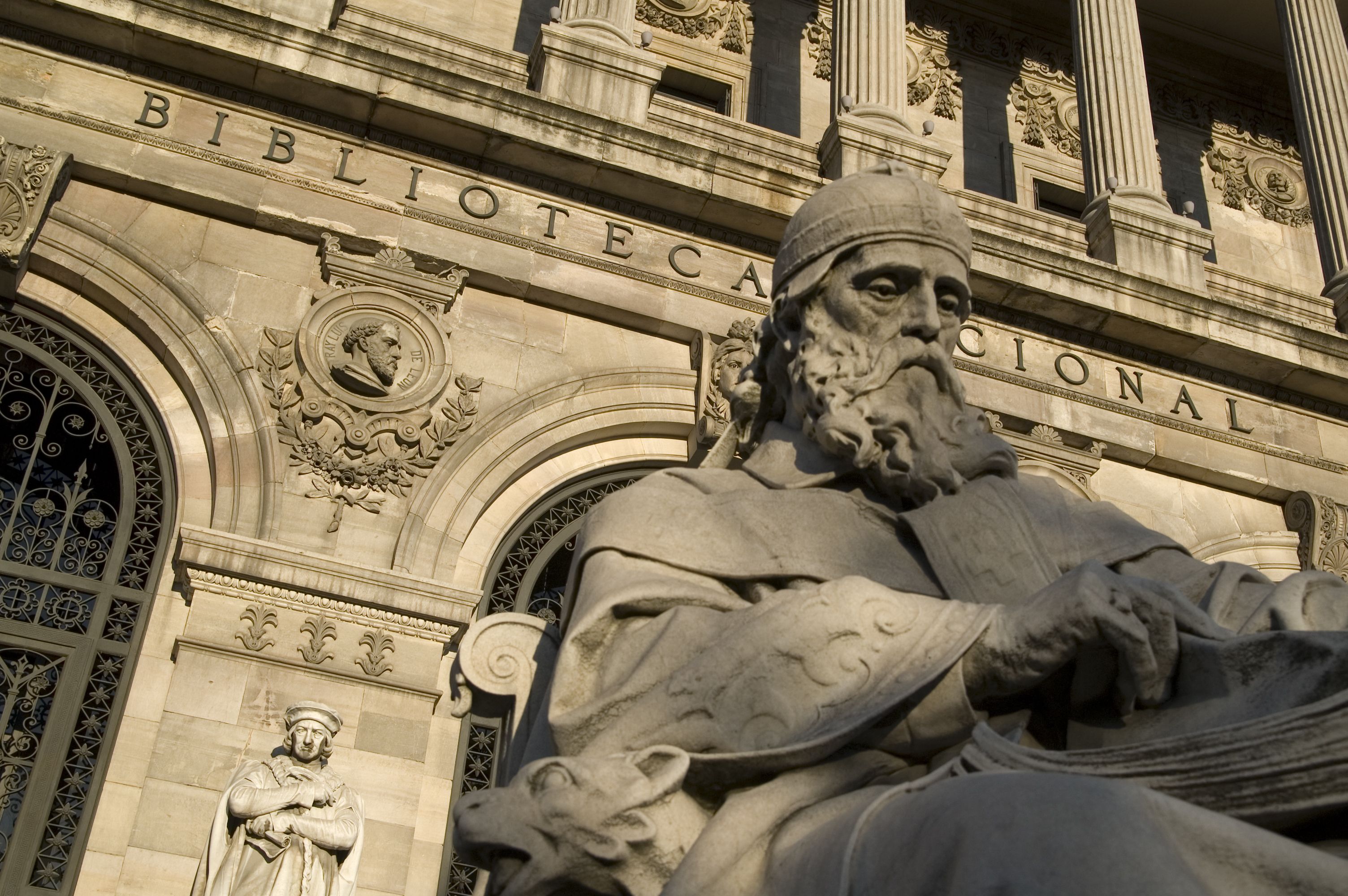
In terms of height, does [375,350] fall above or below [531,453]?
above

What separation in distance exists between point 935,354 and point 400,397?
8.46m

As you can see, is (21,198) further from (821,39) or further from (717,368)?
(821,39)

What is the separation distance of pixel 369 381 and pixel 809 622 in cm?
918

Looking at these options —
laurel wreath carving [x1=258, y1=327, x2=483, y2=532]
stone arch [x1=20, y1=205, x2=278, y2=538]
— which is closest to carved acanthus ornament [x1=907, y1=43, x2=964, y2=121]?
laurel wreath carving [x1=258, y1=327, x2=483, y2=532]

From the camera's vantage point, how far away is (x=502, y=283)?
486 inches

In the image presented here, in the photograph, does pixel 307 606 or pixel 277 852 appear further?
pixel 307 606

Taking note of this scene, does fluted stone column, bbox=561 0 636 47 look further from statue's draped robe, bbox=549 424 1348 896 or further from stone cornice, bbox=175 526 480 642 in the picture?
statue's draped robe, bbox=549 424 1348 896

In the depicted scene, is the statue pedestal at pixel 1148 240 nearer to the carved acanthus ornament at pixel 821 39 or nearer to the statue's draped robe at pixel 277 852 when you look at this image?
the carved acanthus ornament at pixel 821 39

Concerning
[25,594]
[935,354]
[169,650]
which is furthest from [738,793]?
[25,594]

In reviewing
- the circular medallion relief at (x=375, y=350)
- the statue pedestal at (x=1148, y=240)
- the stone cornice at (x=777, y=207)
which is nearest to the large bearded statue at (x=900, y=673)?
the circular medallion relief at (x=375, y=350)

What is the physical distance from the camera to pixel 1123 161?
16219 mm

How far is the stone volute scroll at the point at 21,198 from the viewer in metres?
11.0

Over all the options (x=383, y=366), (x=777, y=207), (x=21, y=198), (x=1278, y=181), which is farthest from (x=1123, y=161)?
(x=21, y=198)

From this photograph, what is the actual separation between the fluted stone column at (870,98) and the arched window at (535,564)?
3821 millimetres
